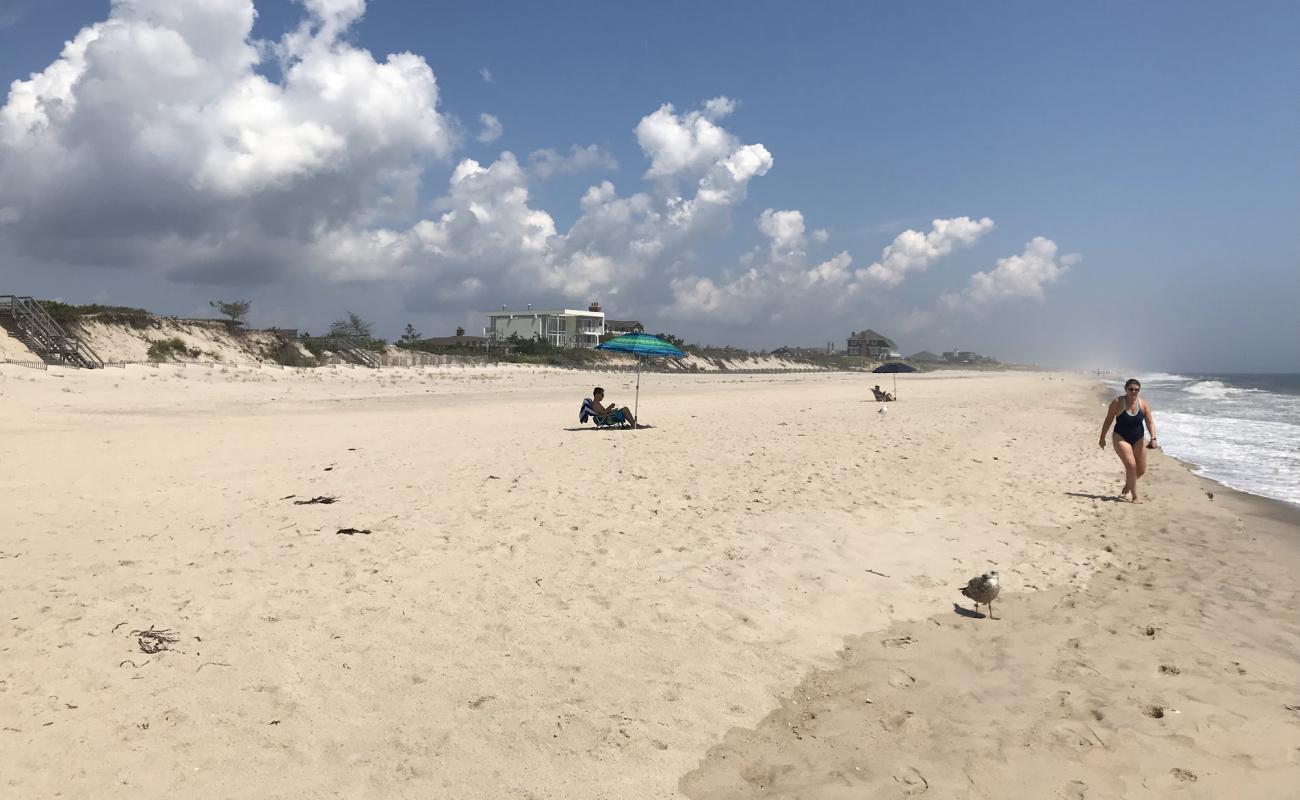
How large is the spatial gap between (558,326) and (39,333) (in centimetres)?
6371

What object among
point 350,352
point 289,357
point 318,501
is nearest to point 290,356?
point 289,357

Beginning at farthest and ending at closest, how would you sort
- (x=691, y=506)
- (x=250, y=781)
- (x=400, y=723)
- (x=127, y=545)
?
(x=691, y=506) → (x=127, y=545) → (x=400, y=723) → (x=250, y=781)

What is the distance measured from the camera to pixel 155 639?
428 centimetres

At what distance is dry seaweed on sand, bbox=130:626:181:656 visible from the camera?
4.17 meters

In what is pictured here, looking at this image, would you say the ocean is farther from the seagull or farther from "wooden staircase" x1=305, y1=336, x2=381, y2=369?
"wooden staircase" x1=305, y1=336, x2=381, y2=369

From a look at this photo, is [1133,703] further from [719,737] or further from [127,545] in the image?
[127,545]

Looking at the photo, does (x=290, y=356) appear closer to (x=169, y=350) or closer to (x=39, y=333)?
(x=169, y=350)

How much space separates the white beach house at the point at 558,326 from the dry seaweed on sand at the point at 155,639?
82559mm

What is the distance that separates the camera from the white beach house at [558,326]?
8894cm

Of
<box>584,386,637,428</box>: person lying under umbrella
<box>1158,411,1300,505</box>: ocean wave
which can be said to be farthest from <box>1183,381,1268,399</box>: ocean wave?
<box>584,386,637,428</box>: person lying under umbrella

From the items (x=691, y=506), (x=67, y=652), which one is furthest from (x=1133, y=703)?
(x=67, y=652)

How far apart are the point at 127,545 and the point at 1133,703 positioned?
25.2 ft

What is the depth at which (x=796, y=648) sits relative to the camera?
4648 mm

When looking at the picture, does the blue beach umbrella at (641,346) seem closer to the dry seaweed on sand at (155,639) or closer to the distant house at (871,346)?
the dry seaweed on sand at (155,639)
